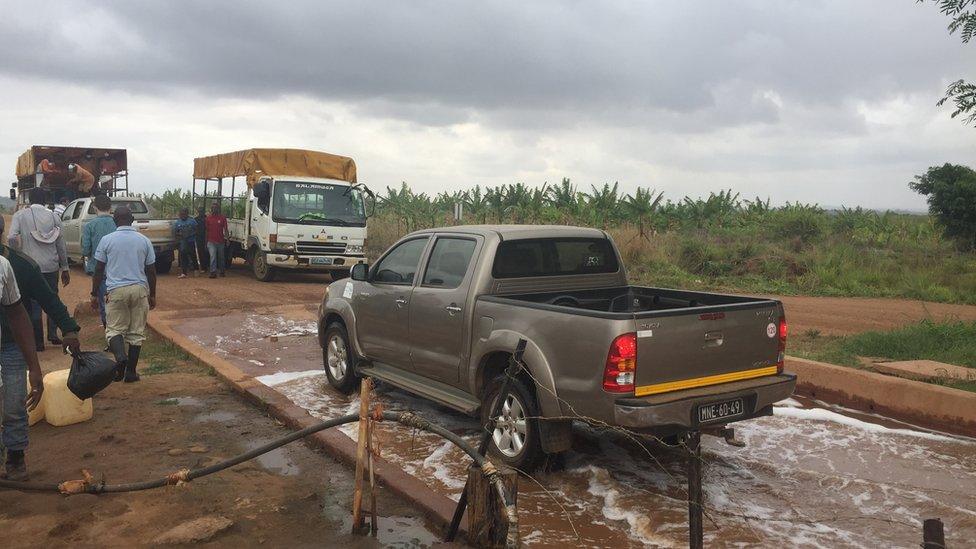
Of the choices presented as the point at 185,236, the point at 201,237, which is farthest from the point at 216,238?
the point at 201,237

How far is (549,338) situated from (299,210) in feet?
→ 42.9

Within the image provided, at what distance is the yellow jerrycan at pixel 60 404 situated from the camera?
6488mm

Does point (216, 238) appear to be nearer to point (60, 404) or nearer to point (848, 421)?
point (60, 404)

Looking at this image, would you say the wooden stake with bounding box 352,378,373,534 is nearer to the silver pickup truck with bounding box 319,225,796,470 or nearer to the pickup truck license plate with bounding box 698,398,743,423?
the silver pickup truck with bounding box 319,225,796,470

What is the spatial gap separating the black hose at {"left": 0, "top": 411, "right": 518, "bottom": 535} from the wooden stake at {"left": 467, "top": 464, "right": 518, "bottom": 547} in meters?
0.10

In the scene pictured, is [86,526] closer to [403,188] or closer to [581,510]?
[581,510]

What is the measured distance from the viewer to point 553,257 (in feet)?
21.8

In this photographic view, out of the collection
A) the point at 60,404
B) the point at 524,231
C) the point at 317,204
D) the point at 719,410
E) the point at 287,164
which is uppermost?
the point at 287,164

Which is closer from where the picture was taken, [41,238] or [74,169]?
[41,238]

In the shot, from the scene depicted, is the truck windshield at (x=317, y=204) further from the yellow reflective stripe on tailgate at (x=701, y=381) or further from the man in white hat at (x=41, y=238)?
the yellow reflective stripe on tailgate at (x=701, y=381)

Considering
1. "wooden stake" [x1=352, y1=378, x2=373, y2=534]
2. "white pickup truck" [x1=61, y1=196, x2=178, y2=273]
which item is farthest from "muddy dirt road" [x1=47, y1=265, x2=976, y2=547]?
"white pickup truck" [x1=61, y1=196, x2=178, y2=273]

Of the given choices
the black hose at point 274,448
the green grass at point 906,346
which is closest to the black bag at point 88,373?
the black hose at point 274,448

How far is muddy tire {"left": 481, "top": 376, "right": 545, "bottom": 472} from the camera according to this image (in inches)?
212

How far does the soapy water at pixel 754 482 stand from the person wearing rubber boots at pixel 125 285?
1.93 m
